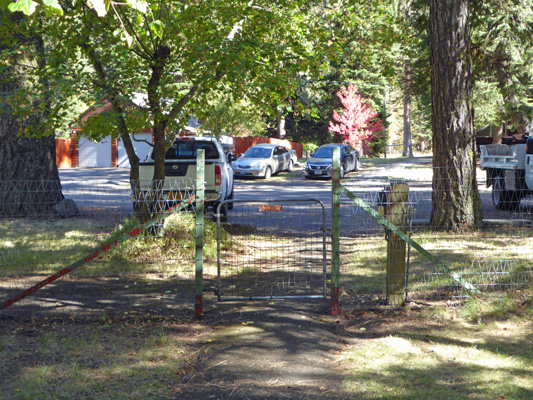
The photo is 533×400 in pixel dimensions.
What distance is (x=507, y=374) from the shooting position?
4.36 meters

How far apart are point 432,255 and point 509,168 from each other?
668 cm

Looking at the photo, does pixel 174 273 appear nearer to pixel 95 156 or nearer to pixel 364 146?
pixel 95 156

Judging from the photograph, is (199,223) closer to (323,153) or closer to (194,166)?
(194,166)

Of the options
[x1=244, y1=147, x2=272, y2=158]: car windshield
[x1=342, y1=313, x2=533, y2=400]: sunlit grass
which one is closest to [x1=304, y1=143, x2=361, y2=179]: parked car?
[x1=244, y1=147, x2=272, y2=158]: car windshield

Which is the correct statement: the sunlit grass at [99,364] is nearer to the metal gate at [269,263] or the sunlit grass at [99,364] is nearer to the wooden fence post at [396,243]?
the metal gate at [269,263]

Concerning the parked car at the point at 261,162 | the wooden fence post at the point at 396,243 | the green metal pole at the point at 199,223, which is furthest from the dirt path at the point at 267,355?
the parked car at the point at 261,162

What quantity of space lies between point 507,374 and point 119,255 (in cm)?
548

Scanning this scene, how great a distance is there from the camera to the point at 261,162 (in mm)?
26797

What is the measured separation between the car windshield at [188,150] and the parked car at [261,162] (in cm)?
1305

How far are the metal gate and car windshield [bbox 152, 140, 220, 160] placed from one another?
105 inches

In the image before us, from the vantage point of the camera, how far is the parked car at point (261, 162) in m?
26.5

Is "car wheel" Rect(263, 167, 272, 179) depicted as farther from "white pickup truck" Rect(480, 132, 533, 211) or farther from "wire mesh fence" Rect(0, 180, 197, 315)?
"wire mesh fence" Rect(0, 180, 197, 315)

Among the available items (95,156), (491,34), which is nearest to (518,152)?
(491,34)

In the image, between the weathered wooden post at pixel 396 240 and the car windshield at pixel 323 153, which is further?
the car windshield at pixel 323 153
